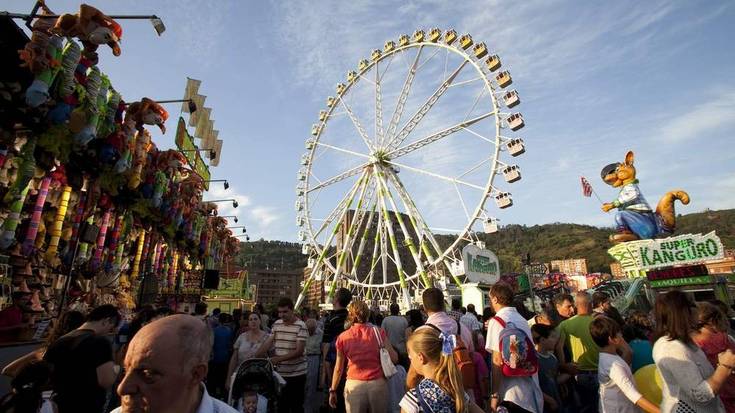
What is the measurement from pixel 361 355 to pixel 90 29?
22.1 feet

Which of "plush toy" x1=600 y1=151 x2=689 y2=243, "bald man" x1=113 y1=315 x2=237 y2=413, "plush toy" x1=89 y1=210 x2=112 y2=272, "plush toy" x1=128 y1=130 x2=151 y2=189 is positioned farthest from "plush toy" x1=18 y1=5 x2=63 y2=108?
"plush toy" x1=600 y1=151 x2=689 y2=243

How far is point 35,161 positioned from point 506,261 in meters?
87.0

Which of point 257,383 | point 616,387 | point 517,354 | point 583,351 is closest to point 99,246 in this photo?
point 257,383

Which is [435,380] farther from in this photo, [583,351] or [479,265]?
[479,265]

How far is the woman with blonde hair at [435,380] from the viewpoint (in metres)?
1.95

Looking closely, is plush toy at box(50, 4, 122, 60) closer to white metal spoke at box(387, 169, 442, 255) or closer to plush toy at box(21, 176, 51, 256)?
plush toy at box(21, 176, 51, 256)

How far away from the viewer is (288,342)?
481 centimetres

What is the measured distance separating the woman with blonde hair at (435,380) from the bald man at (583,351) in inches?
93.5

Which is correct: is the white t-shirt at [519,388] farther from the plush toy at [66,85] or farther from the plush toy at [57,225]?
the plush toy at [57,225]

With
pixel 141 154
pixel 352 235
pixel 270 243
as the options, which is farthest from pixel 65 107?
pixel 270 243

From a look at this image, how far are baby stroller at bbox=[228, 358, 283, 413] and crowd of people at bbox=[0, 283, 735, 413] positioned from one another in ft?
0.04

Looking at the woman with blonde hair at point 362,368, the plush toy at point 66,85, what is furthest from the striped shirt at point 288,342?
the plush toy at point 66,85

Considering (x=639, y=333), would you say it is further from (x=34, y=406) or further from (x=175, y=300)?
(x=175, y=300)

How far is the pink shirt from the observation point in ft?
11.9
